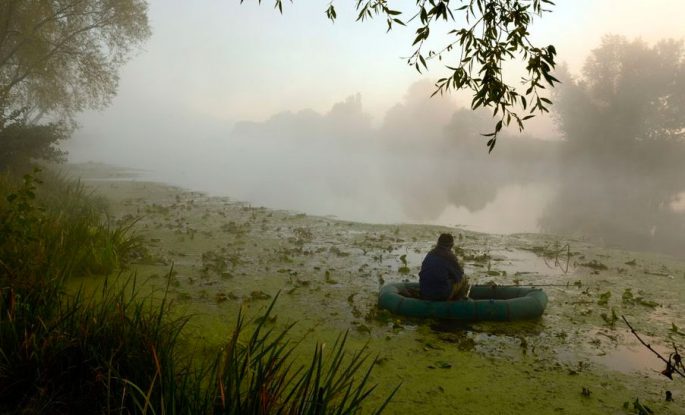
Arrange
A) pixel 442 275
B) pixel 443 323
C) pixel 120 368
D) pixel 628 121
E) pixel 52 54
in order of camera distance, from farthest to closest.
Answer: pixel 628 121
pixel 52 54
pixel 442 275
pixel 443 323
pixel 120 368

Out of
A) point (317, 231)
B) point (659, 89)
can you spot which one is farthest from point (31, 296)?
point (659, 89)

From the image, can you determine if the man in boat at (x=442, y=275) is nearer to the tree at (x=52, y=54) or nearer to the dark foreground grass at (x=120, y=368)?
the dark foreground grass at (x=120, y=368)

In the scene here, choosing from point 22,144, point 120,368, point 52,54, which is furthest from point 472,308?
point 52,54

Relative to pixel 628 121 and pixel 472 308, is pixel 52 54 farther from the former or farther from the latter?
pixel 628 121

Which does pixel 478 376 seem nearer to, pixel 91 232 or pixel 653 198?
pixel 91 232

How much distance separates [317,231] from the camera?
49.5ft

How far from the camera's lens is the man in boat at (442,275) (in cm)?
741

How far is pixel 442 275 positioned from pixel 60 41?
21414 mm

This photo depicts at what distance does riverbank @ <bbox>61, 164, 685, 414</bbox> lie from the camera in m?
5.12

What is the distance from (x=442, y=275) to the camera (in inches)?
291

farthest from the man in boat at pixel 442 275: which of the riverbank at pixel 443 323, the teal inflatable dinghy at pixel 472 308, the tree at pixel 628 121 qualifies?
the tree at pixel 628 121

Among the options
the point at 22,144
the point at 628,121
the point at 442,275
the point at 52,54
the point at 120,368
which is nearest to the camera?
the point at 120,368

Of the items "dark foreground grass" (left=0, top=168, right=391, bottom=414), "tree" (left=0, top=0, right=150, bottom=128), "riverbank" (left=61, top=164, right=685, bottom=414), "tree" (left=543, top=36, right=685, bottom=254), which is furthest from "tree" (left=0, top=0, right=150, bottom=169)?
"tree" (left=543, top=36, right=685, bottom=254)

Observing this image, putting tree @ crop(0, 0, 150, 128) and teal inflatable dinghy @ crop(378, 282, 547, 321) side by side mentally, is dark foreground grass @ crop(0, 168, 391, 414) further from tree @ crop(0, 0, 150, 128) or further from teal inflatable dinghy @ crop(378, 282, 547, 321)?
tree @ crop(0, 0, 150, 128)
